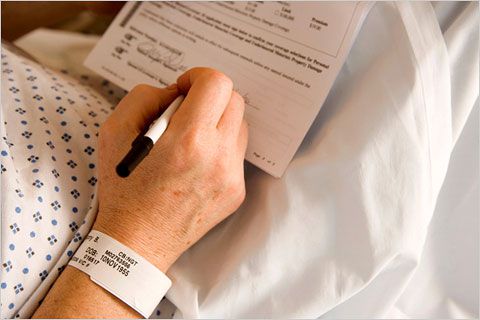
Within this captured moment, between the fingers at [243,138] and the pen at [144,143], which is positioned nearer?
the pen at [144,143]

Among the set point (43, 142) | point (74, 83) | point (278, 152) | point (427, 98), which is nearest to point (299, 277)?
point (278, 152)

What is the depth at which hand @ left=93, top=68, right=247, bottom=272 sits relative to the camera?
555 millimetres

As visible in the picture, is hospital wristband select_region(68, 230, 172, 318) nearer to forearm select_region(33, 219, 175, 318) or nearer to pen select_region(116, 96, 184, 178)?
forearm select_region(33, 219, 175, 318)

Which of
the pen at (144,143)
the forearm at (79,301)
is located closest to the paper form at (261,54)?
the pen at (144,143)

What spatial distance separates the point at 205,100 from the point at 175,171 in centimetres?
9

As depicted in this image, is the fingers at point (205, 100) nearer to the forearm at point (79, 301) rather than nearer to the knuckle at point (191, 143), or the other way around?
the knuckle at point (191, 143)

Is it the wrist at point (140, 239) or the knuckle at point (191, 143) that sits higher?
the knuckle at point (191, 143)

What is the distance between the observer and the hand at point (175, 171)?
1.82 feet

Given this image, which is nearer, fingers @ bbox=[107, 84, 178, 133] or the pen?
the pen

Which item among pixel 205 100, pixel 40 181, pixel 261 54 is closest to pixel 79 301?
pixel 40 181

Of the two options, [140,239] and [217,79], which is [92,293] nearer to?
[140,239]

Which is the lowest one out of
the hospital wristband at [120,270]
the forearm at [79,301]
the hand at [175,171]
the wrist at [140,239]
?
the forearm at [79,301]

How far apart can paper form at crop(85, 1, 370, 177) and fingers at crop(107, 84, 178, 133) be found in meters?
0.10

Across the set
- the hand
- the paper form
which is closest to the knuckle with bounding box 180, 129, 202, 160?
the hand
